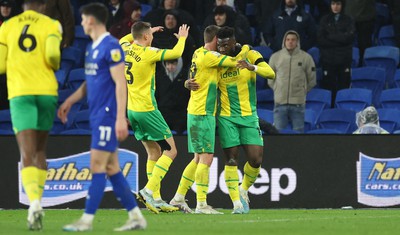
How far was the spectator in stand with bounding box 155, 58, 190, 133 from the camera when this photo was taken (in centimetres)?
Answer: 1912

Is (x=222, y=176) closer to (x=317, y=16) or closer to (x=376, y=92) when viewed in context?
(x=376, y=92)

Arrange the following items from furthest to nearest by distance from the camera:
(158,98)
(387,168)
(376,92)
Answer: (376,92) → (158,98) → (387,168)

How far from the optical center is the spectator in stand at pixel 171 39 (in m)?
19.9

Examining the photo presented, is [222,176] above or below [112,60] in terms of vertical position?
below

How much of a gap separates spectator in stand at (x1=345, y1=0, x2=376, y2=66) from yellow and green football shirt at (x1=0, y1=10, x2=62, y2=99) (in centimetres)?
1151

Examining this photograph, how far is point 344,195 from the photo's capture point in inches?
674

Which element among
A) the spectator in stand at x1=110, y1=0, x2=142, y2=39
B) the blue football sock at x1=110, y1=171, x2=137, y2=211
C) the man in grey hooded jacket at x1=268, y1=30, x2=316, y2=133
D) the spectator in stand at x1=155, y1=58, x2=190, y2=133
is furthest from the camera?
the spectator in stand at x1=110, y1=0, x2=142, y2=39

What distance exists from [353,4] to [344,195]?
6.15m

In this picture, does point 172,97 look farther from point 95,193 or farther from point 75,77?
point 95,193

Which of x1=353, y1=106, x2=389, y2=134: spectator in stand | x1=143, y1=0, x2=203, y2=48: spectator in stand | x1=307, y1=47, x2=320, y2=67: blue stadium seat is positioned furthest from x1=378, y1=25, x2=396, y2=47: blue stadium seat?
x1=353, y1=106, x2=389, y2=134: spectator in stand

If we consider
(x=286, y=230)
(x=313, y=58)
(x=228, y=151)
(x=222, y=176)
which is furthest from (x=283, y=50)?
(x=286, y=230)

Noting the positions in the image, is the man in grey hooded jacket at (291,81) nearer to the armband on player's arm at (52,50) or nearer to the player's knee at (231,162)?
the player's knee at (231,162)

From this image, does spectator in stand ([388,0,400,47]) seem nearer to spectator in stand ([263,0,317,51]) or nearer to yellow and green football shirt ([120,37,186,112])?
spectator in stand ([263,0,317,51])

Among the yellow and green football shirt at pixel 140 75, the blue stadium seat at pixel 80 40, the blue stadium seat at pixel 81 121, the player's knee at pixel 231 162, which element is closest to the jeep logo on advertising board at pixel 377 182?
the player's knee at pixel 231 162
